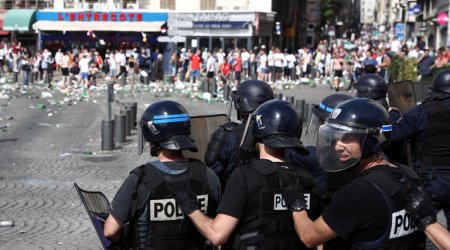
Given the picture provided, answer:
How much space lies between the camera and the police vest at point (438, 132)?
6.12 metres

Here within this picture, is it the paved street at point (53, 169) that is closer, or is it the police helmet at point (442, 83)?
the police helmet at point (442, 83)

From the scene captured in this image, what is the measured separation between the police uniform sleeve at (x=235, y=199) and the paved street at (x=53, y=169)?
4.29m

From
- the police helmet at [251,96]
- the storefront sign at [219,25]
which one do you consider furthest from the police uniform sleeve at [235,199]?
the storefront sign at [219,25]

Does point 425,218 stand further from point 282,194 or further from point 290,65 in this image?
point 290,65

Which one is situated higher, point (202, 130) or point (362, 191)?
point (362, 191)

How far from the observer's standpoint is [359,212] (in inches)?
135

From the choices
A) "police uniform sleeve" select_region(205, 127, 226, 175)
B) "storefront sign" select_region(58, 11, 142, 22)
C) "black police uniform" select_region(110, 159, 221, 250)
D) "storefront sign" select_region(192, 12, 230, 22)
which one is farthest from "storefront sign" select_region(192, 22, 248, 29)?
"black police uniform" select_region(110, 159, 221, 250)

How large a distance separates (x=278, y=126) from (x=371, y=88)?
2706mm

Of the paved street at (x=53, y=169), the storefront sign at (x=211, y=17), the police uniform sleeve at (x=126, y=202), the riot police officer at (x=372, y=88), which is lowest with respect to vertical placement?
the paved street at (x=53, y=169)

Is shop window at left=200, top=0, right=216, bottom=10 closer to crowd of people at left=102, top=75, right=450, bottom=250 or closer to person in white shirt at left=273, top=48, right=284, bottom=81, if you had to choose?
person in white shirt at left=273, top=48, right=284, bottom=81

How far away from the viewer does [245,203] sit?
390 centimetres

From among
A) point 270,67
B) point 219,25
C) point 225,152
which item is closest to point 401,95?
point 225,152

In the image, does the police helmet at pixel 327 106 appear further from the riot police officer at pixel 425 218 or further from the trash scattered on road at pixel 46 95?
the trash scattered on road at pixel 46 95

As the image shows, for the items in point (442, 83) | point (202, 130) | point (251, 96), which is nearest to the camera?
point (251, 96)
